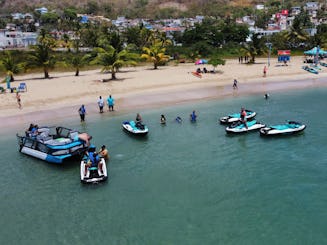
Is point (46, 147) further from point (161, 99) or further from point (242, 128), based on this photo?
point (161, 99)

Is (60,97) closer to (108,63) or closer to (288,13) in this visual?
(108,63)

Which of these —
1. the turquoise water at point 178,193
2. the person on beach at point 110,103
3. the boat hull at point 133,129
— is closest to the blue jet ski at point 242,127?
the turquoise water at point 178,193

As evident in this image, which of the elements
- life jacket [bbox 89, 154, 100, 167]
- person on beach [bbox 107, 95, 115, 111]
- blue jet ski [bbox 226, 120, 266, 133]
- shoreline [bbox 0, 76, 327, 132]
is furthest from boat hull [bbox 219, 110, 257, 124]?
life jacket [bbox 89, 154, 100, 167]

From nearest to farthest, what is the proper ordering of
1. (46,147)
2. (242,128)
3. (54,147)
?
(54,147) → (46,147) → (242,128)

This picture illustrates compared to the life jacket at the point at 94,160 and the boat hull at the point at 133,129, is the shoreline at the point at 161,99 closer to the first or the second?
the boat hull at the point at 133,129

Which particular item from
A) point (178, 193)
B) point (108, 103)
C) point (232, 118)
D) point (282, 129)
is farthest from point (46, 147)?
point (282, 129)

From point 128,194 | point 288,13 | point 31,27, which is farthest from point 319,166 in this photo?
point 288,13
